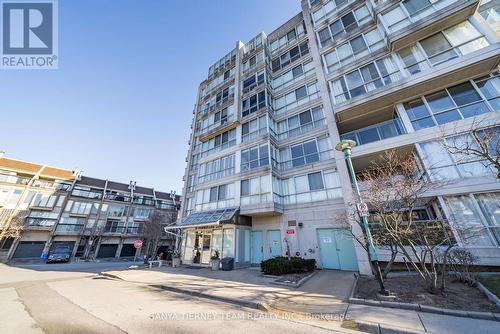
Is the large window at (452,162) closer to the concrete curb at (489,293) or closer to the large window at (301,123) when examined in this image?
the concrete curb at (489,293)

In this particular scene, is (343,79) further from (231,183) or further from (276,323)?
(276,323)

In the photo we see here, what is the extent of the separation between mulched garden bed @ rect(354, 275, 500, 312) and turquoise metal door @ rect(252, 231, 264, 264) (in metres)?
9.27

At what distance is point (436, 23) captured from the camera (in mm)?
12039

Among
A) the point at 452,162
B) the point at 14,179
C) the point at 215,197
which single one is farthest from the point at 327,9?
the point at 14,179

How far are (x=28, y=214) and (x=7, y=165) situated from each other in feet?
31.8

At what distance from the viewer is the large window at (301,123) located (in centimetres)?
1727

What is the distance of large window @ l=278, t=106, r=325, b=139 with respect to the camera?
17.3 meters

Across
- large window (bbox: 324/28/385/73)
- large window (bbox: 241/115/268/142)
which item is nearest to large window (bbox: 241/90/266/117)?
large window (bbox: 241/115/268/142)

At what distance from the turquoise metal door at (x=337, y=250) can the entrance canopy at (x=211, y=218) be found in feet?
23.0

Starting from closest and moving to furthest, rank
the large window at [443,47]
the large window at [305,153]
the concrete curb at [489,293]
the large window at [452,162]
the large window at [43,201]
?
the concrete curb at [489,293] → the large window at [452,162] → the large window at [443,47] → the large window at [305,153] → the large window at [43,201]

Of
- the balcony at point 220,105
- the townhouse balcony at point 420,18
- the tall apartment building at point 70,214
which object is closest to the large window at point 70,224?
the tall apartment building at point 70,214

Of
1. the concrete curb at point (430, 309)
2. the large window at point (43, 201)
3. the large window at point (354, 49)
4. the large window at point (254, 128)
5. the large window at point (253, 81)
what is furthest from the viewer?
the large window at point (43, 201)

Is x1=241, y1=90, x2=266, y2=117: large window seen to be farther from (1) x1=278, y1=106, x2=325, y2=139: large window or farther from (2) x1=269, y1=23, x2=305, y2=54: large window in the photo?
(2) x1=269, y1=23, x2=305, y2=54: large window

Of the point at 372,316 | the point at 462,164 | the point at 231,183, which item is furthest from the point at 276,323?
the point at 231,183
